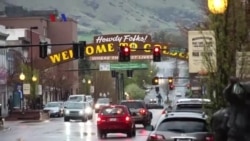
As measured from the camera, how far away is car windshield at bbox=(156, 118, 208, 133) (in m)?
17.0

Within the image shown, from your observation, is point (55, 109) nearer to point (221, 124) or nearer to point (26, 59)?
point (26, 59)

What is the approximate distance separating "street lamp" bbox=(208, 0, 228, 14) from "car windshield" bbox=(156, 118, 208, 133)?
267cm

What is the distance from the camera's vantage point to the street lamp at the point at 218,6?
55.9ft

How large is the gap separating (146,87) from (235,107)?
166203 millimetres

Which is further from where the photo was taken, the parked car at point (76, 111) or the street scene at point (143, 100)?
the parked car at point (76, 111)

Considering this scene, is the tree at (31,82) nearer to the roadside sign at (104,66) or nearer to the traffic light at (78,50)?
the roadside sign at (104,66)

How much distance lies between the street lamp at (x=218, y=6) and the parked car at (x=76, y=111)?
144ft

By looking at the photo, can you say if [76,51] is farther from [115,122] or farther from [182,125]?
[182,125]

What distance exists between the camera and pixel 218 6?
17.1m

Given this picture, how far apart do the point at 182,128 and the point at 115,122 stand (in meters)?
18.8

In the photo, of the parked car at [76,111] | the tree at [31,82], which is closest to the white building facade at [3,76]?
the tree at [31,82]

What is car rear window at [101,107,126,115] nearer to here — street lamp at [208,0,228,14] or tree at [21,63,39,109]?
street lamp at [208,0,228,14]

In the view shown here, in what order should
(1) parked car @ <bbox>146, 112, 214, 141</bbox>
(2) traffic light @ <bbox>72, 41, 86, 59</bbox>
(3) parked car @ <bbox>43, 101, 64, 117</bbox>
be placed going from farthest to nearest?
(3) parked car @ <bbox>43, 101, 64, 117</bbox>, (2) traffic light @ <bbox>72, 41, 86, 59</bbox>, (1) parked car @ <bbox>146, 112, 214, 141</bbox>

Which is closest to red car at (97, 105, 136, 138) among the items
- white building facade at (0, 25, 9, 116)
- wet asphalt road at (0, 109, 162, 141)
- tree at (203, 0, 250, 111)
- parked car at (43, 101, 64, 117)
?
wet asphalt road at (0, 109, 162, 141)
